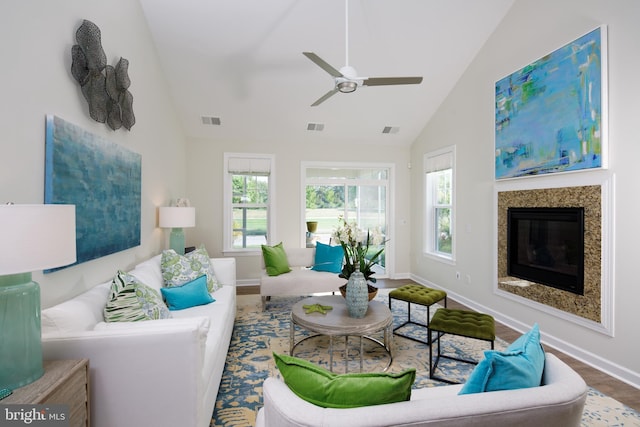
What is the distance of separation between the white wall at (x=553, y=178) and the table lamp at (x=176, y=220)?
364 cm

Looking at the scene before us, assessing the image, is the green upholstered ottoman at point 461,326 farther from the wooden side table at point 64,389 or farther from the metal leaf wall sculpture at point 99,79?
the metal leaf wall sculpture at point 99,79

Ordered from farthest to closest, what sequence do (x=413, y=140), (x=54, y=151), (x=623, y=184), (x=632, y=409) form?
(x=413, y=140) → (x=623, y=184) → (x=632, y=409) → (x=54, y=151)

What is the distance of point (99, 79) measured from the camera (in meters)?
2.32

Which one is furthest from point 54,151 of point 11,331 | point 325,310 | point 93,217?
point 325,310

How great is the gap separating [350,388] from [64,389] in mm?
1113

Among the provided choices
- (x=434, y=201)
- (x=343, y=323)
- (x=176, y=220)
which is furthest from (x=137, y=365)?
(x=434, y=201)

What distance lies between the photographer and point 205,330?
1.67 metres

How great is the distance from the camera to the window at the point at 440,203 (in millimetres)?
4758

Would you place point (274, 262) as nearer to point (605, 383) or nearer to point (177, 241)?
point (177, 241)

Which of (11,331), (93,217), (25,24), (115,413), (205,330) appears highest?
(25,24)

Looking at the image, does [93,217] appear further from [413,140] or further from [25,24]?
[413,140]

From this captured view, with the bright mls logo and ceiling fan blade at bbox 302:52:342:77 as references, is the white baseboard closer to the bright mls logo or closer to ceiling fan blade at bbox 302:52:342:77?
ceiling fan blade at bbox 302:52:342:77

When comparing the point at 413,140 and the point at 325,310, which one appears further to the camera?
the point at 413,140

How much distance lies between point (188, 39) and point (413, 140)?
3911 millimetres
